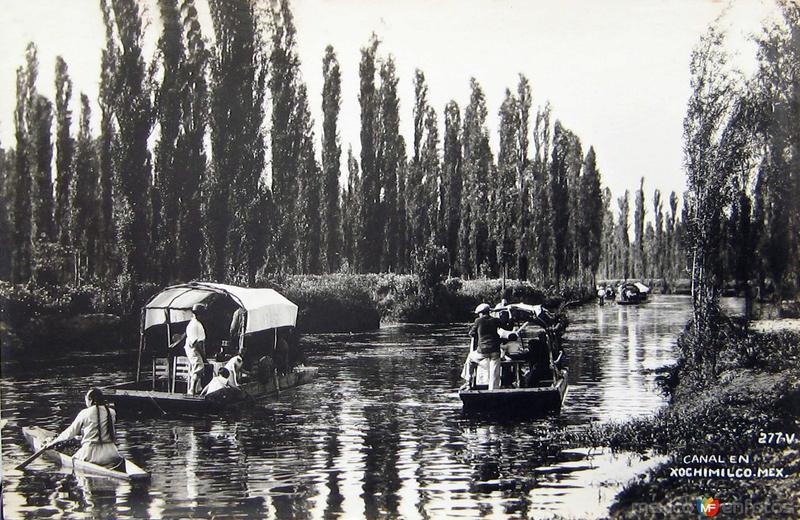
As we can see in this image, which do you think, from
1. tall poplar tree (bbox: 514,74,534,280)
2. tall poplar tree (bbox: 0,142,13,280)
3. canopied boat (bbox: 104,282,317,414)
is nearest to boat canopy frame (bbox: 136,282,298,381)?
canopied boat (bbox: 104,282,317,414)

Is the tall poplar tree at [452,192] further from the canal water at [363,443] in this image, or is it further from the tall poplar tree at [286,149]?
the tall poplar tree at [286,149]

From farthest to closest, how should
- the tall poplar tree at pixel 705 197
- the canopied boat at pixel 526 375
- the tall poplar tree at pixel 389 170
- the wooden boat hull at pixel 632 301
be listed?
the wooden boat hull at pixel 632 301
the tall poplar tree at pixel 389 170
the canopied boat at pixel 526 375
the tall poplar tree at pixel 705 197

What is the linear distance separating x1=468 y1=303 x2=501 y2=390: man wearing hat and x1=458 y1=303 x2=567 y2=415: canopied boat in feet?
0.60

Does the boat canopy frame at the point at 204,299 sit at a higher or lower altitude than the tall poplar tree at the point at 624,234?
lower

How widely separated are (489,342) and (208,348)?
A: 9.38 ft

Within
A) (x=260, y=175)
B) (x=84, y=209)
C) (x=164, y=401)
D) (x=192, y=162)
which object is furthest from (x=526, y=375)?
(x=84, y=209)

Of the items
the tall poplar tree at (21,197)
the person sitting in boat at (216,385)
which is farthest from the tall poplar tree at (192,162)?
the tall poplar tree at (21,197)

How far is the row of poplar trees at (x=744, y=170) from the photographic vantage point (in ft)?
21.5

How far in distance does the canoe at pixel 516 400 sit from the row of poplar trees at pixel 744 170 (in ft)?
4.44

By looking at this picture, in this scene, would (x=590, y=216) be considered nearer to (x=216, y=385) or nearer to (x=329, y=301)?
(x=329, y=301)

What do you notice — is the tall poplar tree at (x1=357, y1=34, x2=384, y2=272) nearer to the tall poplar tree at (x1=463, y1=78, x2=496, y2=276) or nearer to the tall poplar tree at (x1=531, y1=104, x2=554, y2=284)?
the tall poplar tree at (x1=463, y1=78, x2=496, y2=276)

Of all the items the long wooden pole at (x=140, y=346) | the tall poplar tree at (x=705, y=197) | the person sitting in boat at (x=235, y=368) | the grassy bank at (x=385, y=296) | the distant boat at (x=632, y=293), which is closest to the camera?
the tall poplar tree at (x=705, y=197)

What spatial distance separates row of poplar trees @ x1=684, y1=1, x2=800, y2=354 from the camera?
21.5ft

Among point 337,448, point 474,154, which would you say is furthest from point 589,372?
point 337,448
